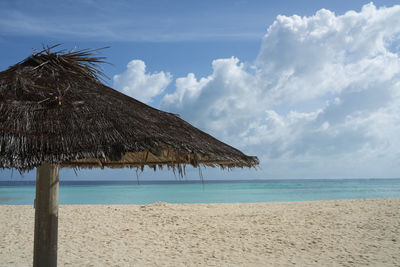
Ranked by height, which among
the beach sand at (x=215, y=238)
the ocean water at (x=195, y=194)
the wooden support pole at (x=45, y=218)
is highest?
the wooden support pole at (x=45, y=218)

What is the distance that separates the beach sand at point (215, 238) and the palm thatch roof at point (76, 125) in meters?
3.27

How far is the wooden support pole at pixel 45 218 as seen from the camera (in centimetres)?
295

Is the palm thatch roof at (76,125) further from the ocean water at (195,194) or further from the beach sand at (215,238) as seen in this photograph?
the ocean water at (195,194)

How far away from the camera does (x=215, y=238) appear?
7219mm

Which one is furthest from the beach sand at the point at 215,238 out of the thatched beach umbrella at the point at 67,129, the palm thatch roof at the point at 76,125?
the palm thatch roof at the point at 76,125

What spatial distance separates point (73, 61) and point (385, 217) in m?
8.96

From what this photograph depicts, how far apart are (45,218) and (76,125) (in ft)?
3.55

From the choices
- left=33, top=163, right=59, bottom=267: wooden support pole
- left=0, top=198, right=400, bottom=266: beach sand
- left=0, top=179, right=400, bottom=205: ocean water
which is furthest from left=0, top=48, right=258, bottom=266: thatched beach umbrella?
left=0, top=179, right=400, bottom=205: ocean water

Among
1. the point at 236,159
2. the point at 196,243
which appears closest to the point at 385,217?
the point at 196,243

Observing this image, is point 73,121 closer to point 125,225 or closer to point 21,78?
point 21,78

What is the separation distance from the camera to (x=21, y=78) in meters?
2.82

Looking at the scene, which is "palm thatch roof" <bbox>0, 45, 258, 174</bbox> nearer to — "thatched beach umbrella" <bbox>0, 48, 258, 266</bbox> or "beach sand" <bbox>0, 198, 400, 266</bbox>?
"thatched beach umbrella" <bbox>0, 48, 258, 266</bbox>

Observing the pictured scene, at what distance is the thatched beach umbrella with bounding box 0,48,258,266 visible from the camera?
2.23 metres

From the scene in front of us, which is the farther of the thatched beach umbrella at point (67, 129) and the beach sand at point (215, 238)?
the beach sand at point (215, 238)
